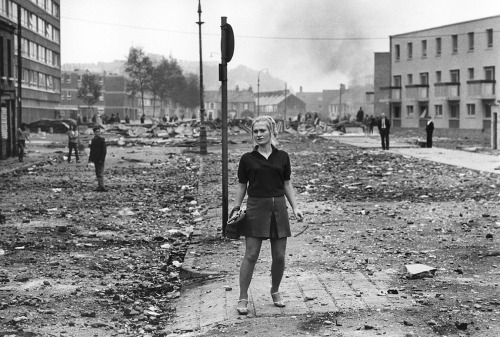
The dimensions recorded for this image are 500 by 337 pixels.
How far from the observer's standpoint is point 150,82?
115812 mm

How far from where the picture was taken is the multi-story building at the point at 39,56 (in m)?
74.6

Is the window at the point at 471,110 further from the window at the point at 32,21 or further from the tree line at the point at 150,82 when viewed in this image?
the tree line at the point at 150,82

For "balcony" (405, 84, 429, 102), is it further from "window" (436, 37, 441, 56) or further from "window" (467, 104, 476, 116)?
"window" (467, 104, 476, 116)

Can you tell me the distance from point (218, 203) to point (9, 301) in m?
8.16

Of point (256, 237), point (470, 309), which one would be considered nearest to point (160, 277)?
point (256, 237)

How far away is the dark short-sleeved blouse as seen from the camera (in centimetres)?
632

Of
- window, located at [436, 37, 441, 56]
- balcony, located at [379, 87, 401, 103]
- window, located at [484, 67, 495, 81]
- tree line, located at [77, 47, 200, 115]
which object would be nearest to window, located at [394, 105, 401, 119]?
balcony, located at [379, 87, 401, 103]

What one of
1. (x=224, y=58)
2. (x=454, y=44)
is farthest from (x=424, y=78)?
(x=224, y=58)

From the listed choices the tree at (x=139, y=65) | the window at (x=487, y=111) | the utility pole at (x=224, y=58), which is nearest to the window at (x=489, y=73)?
the window at (x=487, y=111)

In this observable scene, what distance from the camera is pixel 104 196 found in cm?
1672

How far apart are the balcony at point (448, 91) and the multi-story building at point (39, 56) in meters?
39.6

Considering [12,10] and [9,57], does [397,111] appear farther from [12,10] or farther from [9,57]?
[9,57]

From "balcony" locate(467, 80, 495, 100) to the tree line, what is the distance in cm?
4911

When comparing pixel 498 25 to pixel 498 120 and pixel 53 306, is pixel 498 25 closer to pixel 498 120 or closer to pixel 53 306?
pixel 498 120
